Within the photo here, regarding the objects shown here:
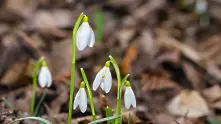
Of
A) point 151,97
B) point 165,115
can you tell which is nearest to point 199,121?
point 165,115

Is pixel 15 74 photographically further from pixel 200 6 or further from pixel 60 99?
pixel 200 6

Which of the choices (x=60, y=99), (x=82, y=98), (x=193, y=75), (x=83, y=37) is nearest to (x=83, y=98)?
(x=82, y=98)

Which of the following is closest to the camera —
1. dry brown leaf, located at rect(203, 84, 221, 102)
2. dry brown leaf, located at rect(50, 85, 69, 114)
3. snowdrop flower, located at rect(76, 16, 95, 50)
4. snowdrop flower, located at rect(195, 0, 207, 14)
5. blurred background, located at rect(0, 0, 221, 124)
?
snowdrop flower, located at rect(76, 16, 95, 50)

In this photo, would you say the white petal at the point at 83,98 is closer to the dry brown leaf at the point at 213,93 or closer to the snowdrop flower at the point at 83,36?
the snowdrop flower at the point at 83,36

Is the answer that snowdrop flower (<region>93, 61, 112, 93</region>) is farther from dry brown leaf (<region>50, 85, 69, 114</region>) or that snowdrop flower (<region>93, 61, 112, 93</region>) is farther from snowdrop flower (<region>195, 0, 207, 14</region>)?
snowdrop flower (<region>195, 0, 207, 14</region>)

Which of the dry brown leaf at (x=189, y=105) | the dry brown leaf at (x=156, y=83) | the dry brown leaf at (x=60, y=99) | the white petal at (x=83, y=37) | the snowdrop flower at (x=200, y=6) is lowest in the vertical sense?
the dry brown leaf at (x=189, y=105)

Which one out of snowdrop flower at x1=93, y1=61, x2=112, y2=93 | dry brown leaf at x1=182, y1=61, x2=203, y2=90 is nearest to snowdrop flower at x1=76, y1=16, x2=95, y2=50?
snowdrop flower at x1=93, y1=61, x2=112, y2=93

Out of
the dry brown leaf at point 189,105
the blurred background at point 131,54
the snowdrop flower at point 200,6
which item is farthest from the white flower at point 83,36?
the snowdrop flower at point 200,6
